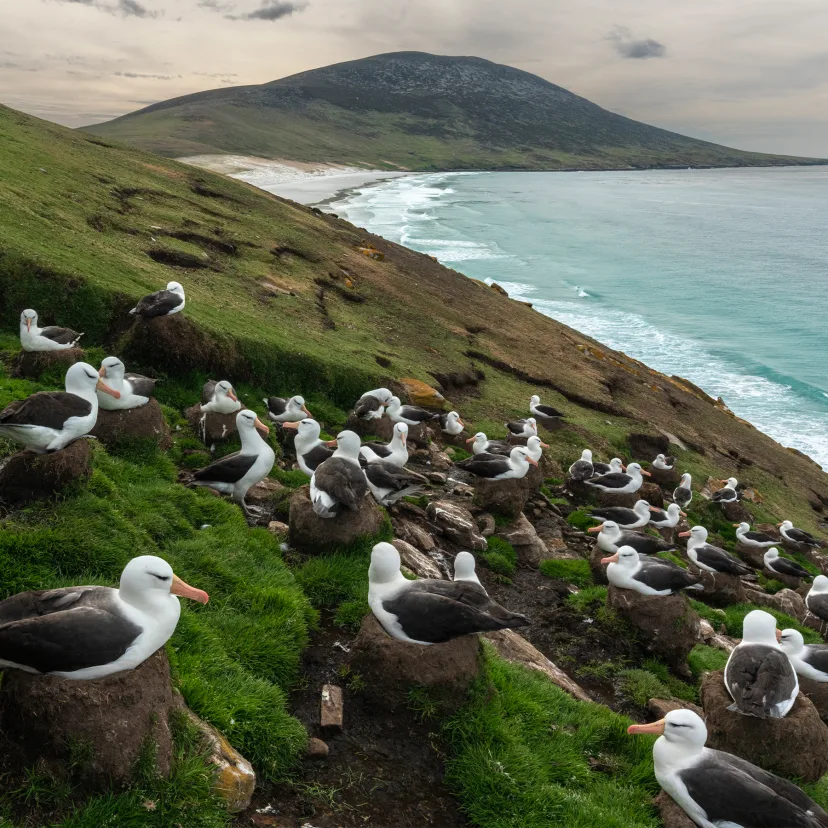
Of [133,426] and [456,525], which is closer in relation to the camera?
[133,426]

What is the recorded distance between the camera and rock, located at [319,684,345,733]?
6691 millimetres

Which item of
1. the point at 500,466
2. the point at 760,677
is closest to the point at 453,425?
the point at 500,466

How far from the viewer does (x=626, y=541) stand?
13438mm

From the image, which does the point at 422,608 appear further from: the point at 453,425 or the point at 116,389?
the point at 453,425

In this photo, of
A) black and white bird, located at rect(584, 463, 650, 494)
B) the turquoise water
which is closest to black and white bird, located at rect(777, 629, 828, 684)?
black and white bird, located at rect(584, 463, 650, 494)

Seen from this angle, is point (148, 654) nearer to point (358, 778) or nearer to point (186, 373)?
point (358, 778)

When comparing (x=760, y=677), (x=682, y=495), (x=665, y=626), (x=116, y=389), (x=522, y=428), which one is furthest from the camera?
(x=682, y=495)

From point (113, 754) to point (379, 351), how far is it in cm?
1707

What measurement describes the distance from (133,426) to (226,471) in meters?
1.63

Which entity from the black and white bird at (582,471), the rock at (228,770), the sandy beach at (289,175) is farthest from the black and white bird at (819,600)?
the sandy beach at (289,175)

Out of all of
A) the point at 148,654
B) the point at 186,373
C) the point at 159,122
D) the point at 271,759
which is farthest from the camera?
the point at 159,122

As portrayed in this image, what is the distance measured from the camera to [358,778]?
6.23m

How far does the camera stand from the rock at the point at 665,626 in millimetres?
10539

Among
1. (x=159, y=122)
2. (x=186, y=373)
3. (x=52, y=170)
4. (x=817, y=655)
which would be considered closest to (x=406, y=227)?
(x=52, y=170)
